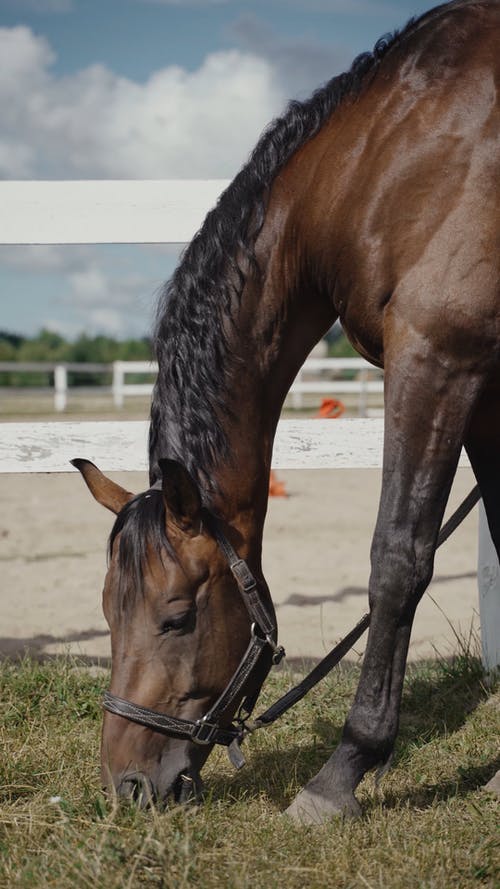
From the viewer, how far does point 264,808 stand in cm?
250

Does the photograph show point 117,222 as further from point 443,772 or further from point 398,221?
point 443,772

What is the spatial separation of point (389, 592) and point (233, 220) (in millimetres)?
1172

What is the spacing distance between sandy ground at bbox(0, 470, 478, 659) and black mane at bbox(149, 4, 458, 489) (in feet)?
5.21

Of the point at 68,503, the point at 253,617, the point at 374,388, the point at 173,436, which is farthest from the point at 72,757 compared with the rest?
the point at 374,388

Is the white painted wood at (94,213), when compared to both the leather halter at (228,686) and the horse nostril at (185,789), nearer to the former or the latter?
the leather halter at (228,686)

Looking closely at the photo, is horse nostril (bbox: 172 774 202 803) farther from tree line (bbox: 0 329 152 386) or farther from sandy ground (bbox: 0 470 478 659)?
tree line (bbox: 0 329 152 386)

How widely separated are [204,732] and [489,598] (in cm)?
187

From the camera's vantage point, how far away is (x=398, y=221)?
232cm

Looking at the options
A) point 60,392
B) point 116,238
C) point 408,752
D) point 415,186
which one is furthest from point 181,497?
point 60,392

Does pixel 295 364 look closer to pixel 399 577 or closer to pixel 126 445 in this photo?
pixel 399 577

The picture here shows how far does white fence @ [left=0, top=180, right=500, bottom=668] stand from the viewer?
3.69 m

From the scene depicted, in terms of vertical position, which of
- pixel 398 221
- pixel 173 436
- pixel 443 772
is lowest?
pixel 443 772

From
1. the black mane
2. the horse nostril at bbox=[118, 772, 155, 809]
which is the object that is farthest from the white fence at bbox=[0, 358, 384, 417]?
the horse nostril at bbox=[118, 772, 155, 809]

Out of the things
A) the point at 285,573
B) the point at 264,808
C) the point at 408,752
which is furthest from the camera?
the point at 285,573
